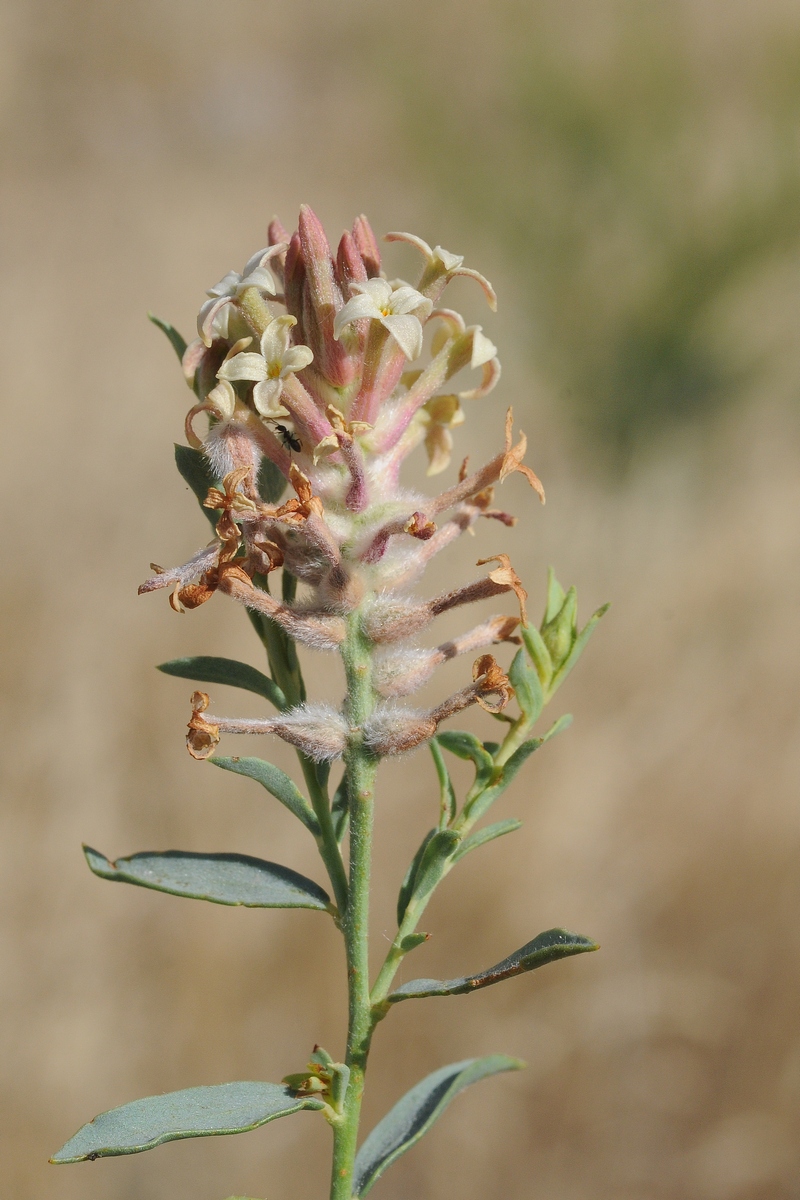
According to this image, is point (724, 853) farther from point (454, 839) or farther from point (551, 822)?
point (454, 839)

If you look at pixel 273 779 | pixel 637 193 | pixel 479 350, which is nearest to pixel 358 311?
pixel 479 350

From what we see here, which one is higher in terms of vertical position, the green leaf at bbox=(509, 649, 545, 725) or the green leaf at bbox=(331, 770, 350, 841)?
the green leaf at bbox=(509, 649, 545, 725)

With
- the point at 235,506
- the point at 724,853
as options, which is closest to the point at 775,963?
the point at 724,853

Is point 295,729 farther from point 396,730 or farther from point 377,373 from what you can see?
point 377,373

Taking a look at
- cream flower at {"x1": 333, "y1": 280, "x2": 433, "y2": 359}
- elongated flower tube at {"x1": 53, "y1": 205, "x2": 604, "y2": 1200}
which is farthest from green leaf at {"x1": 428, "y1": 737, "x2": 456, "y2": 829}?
cream flower at {"x1": 333, "y1": 280, "x2": 433, "y2": 359}

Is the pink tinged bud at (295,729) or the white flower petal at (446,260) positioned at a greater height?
the white flower petal at (446,260)

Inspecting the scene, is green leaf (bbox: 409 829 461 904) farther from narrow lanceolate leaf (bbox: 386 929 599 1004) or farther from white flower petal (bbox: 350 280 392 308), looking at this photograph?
white flower petal (bbox: 350 280 392 308)

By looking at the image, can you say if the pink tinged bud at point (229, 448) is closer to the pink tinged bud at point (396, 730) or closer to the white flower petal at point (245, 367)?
the white flower petal at point (245, 367)

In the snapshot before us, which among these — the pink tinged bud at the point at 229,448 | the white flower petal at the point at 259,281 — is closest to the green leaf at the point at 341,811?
the pink tinged bud at the point at 229,448
